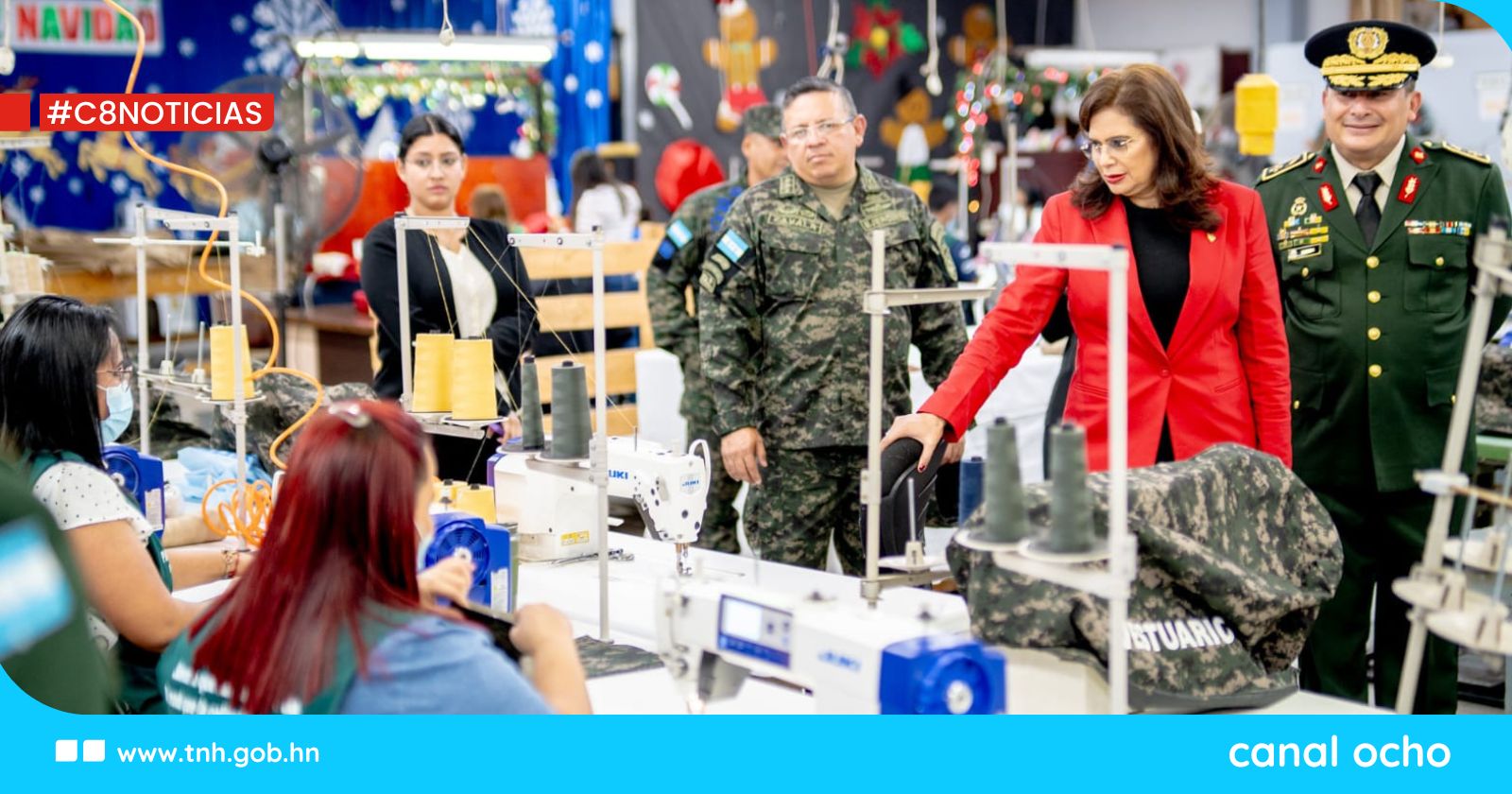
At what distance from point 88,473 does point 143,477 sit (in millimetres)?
855

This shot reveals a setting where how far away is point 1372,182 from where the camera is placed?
2.68 meters

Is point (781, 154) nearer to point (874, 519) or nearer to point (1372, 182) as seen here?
point (1372, 182)

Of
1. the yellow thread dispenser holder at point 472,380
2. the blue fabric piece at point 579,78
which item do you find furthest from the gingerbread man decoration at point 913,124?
the yellow thread dispenser holder at point 472,380

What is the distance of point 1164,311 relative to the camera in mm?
2354

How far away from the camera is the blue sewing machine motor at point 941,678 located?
160 centimetres

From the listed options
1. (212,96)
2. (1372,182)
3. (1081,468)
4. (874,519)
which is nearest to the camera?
(1081,468)

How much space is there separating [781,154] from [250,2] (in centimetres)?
518

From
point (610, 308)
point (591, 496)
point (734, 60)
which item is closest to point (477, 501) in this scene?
point (591, 496)

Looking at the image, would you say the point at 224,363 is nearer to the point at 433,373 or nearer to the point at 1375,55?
the point at 433,373

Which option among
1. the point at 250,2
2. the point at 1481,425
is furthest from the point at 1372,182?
the point at 250,2

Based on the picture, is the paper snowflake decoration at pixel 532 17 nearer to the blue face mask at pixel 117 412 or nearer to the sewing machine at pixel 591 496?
the blue face mask at pixel 117 412

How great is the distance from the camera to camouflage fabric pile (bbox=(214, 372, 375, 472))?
10.5 ft

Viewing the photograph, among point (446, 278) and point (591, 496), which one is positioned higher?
point (446, 278)

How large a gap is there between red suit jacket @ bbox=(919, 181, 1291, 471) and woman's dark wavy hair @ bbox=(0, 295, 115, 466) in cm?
121
